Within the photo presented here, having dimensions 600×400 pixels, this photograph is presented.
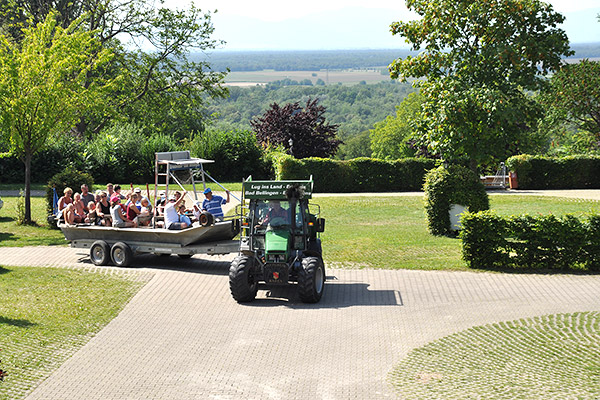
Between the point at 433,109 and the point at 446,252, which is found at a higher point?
the point at 433,109

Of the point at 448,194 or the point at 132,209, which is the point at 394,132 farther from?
the point at 132,209

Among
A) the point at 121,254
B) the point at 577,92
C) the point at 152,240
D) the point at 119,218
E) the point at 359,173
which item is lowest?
the point at 121,254

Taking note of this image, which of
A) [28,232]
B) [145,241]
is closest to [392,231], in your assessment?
[145,241]

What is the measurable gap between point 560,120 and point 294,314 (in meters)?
37.6

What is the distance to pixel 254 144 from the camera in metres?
38.9

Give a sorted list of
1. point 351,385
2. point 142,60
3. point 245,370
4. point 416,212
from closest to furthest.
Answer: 1. point 351,385
2. point 245,370
3. point 416,212
4. point 142,60

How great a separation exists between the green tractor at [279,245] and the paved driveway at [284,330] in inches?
17.3

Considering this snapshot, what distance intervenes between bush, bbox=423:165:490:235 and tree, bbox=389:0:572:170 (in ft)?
8.48

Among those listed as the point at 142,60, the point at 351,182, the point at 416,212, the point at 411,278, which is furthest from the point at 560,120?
the point at 411,278

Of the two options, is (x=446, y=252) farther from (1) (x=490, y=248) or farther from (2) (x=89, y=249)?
(2) (x=89, y=249)

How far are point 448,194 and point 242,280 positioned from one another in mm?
9352

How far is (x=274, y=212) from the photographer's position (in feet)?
45.9

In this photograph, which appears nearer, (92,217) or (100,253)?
(100,253)

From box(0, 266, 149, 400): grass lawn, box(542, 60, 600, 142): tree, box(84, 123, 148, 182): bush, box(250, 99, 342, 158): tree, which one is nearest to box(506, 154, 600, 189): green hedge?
box(542, 60, 600, 142): tree
